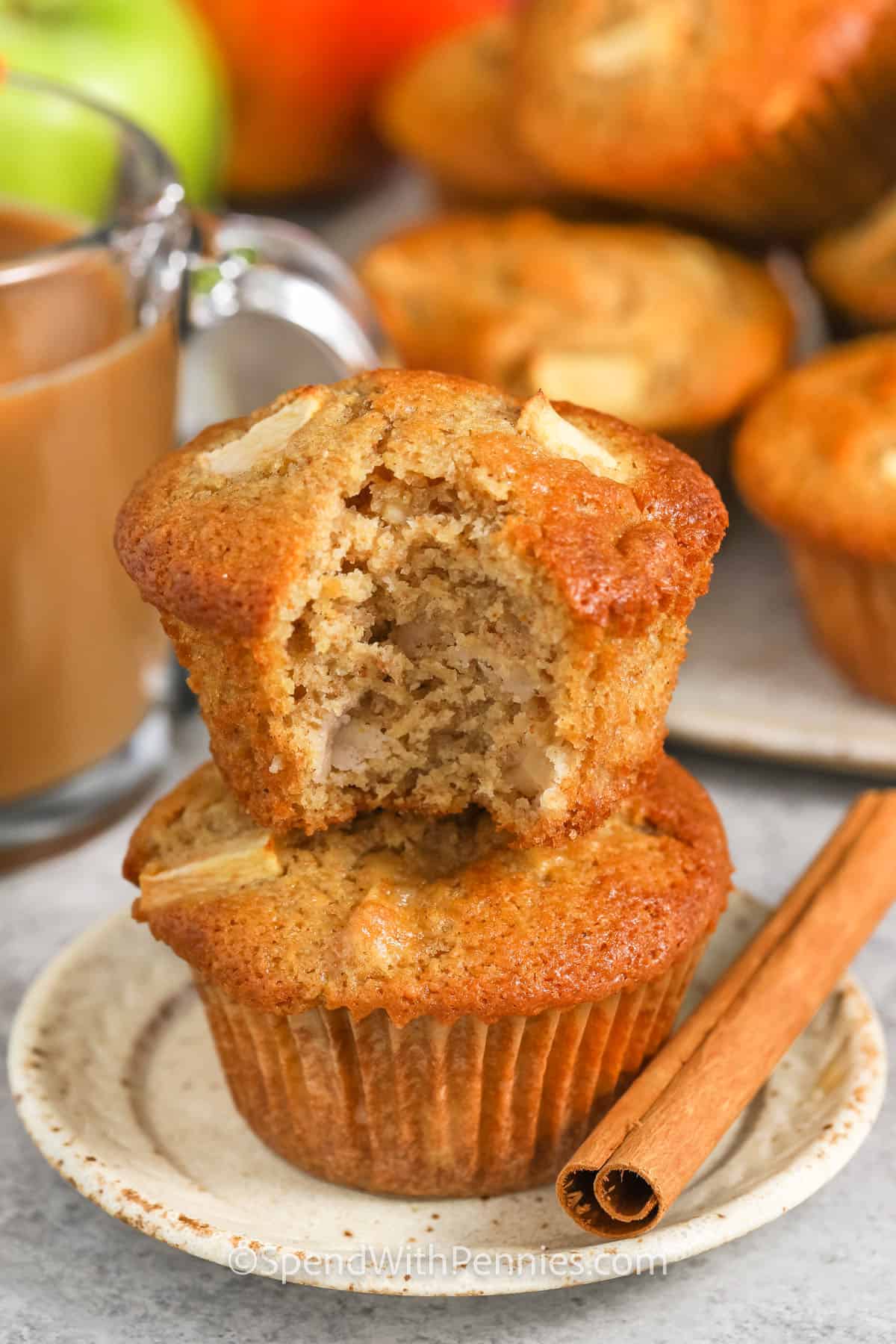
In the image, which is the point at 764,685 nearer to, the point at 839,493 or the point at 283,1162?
the point at 839,493

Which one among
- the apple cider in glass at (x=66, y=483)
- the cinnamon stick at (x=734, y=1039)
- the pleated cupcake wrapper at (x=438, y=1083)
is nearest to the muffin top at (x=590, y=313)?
the apple cider in glass at (x=66, y=483)

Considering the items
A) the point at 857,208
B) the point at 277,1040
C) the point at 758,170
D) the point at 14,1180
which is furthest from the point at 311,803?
the point at 857,208

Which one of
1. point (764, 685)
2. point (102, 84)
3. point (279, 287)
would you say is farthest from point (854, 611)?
point (102, 84)

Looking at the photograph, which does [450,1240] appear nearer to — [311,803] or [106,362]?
[311,803]

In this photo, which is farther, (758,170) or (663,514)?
(758,170)

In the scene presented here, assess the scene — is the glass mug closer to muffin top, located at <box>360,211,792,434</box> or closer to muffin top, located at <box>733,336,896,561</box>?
muffin top, located at <box>360,211,792,434</box>

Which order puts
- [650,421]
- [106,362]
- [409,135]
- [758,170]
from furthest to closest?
[409,135] < [758,170] < [650,421] < [106,362]
